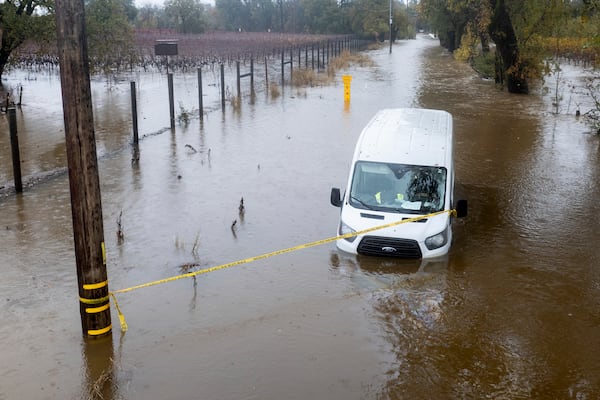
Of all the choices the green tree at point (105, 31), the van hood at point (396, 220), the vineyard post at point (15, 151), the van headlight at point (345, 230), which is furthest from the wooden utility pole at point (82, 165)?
the green tree at point (105, 31)

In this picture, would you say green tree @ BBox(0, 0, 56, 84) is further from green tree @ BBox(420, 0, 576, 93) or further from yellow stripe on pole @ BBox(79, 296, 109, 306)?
yellow stripe on pole @ BBox(79, 296, 109, 306)

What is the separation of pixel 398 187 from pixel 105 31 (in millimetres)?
25710

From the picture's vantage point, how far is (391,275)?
9.41 metres

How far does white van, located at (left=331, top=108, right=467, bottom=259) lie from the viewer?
381 inches

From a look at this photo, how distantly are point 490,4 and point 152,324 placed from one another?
2585 cm

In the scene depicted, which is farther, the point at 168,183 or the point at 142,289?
the point at 168,183

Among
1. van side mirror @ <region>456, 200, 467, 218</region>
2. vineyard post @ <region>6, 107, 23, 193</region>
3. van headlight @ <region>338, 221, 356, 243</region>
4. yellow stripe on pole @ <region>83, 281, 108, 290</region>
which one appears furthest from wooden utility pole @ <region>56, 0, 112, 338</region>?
vineyard post @ <region>6, 107, 23, 193</region>

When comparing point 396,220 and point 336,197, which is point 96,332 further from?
point 396,220

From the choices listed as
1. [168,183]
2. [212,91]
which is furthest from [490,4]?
[168,183]

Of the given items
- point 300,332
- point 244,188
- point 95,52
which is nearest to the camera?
point 300,332

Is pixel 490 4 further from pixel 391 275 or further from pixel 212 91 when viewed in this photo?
pixel 391 275

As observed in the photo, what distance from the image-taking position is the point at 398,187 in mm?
10234

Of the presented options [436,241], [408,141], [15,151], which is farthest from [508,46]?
[15,151]

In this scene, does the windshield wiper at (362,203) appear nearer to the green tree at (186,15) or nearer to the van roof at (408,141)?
the van roof at (408,141)
